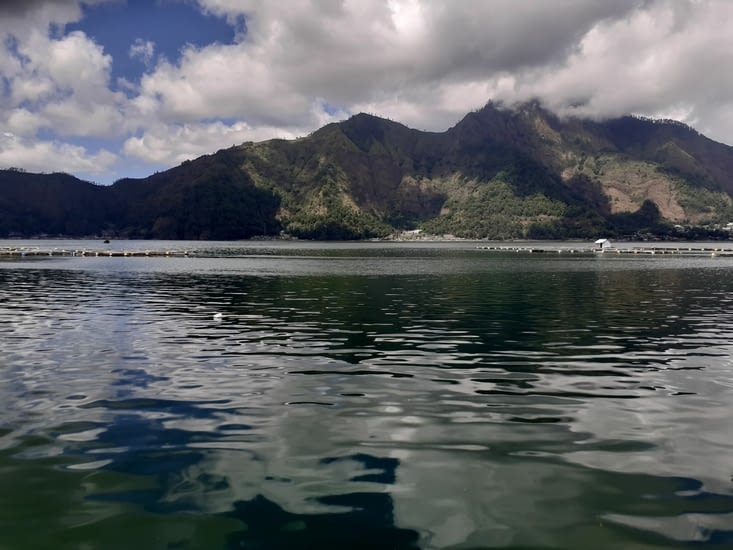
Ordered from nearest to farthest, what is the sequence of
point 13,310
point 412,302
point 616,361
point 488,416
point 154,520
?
point 154,520 < point 488,416 < point 616,361 < point 13,310 < point 412,302

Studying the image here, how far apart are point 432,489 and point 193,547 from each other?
17.9ft

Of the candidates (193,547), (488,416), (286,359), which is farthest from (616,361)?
(193,547)

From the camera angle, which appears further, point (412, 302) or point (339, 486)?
point (412, 302)

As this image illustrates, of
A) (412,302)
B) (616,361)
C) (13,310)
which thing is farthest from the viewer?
(412,302)

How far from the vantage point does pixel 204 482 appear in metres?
13.2

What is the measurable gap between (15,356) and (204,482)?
20387mm

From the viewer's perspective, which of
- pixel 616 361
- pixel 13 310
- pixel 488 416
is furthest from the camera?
pixel 13 310

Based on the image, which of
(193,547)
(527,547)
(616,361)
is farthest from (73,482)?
(616,361)

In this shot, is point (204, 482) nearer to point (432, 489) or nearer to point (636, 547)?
point (432, 489)

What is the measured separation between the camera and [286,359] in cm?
2762

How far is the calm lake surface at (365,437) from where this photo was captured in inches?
443

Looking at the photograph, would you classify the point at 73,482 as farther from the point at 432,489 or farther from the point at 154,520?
the point at 432,489

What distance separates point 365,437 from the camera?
16.3m

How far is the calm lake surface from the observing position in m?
11.2
